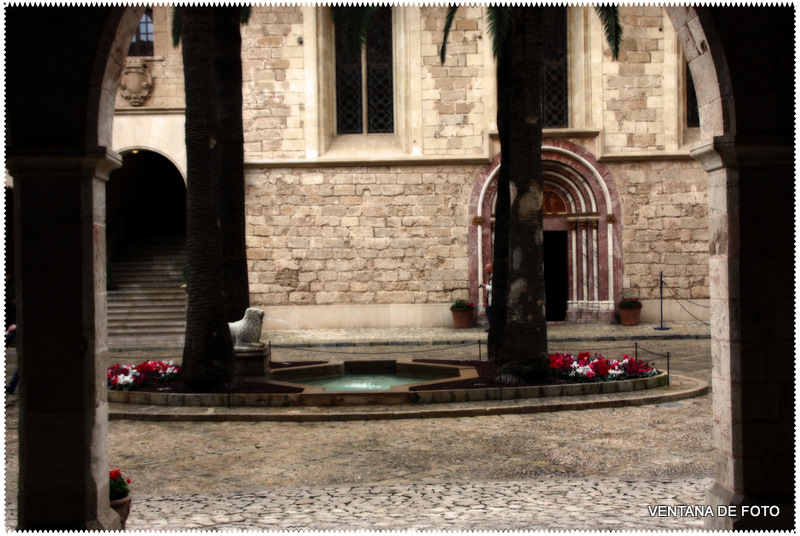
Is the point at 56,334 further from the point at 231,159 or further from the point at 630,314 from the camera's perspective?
the point at 630,314

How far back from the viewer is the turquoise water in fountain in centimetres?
1158

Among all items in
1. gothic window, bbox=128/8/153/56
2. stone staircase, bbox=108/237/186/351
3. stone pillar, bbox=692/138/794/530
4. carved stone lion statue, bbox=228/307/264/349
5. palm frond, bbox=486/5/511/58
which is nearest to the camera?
stone pillar, bbox=692/138/794/530

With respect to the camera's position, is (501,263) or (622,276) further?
(622,276)

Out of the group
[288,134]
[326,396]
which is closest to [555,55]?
[288,134]

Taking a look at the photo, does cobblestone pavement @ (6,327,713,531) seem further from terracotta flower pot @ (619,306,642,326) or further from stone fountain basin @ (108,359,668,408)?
terracotta flower pot @ (619,306,642,326)

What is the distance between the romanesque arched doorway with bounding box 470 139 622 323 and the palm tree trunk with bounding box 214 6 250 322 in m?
9.98

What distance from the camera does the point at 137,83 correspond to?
21.5 meters

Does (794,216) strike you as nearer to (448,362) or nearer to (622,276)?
(448,362)

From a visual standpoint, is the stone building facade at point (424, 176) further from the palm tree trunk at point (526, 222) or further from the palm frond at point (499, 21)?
the palm tree trunk at point (526, 222)

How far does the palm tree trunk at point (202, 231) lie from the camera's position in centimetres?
1021

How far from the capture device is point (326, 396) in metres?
9.55

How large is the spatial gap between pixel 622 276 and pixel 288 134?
931 centimetres

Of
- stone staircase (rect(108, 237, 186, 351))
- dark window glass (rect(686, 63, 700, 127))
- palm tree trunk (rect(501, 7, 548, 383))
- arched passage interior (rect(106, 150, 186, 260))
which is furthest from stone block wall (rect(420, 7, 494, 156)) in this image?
palm tree trunk (rect(501, 7, 548, 383))

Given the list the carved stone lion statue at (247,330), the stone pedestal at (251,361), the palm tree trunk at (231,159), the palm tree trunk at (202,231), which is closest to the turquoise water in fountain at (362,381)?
the stone pedestal at (251,361)
